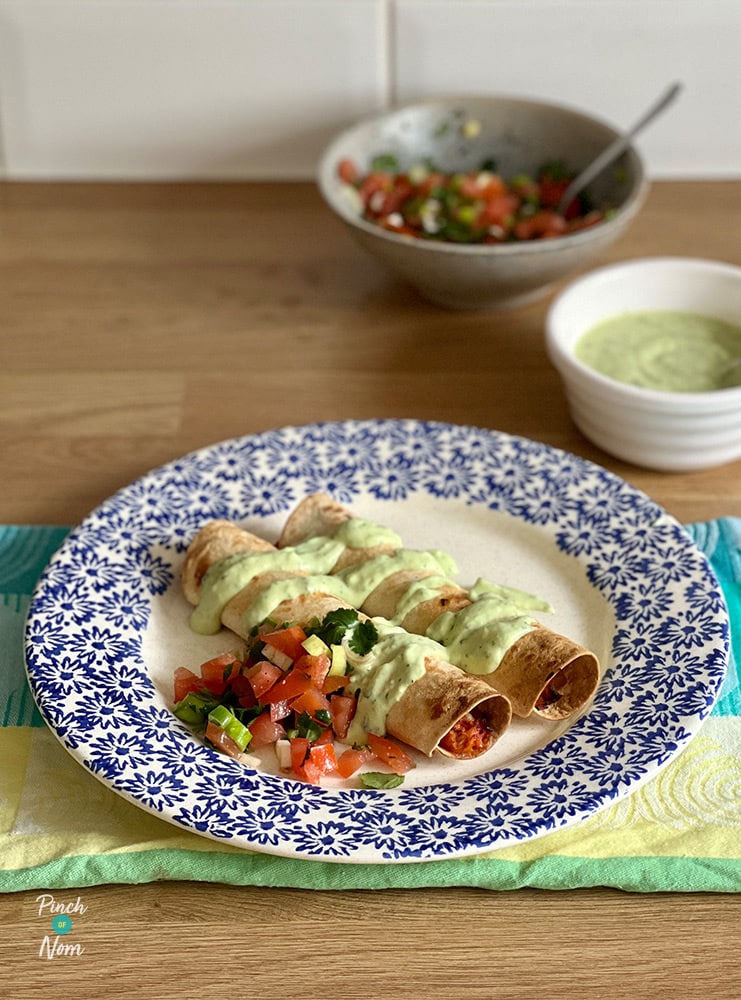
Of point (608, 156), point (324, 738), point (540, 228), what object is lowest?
point (324, 738)

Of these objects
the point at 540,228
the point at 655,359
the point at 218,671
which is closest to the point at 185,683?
the point at 218,671

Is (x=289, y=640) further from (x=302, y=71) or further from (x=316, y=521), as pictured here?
(x=302, y=71)

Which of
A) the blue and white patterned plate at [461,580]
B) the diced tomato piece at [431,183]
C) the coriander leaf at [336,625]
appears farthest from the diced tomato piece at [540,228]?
the coriander leaf at [336,625]

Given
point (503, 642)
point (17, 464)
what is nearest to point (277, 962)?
point (503, 642)

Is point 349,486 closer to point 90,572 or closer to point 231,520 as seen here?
point 231,520

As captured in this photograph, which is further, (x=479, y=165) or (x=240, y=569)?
(x=479, y=165)

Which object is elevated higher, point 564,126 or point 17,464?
point 564,126
